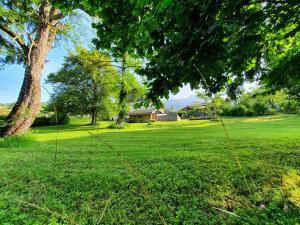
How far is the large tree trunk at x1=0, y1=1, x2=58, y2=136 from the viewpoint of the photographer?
8.87 metres

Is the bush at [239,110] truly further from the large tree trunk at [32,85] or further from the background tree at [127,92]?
the large tree trunk at [32,85]

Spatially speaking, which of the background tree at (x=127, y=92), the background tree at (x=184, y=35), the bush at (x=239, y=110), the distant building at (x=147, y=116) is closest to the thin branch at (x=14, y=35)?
the background tree at (x=184, y=35)

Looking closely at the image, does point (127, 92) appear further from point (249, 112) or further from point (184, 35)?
point (184, 35)

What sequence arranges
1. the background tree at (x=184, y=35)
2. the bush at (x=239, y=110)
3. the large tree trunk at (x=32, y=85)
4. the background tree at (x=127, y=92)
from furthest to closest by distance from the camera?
1. the bush at (x=239, y=110)
2. the background tree at (x=127, y=92)
3. the large tree trunk at (x=32, y=85)
4. the background tree at (x=184, y=35)

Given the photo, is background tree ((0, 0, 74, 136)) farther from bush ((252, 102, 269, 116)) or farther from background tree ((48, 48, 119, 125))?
bush ((252, 102, 269, 116))

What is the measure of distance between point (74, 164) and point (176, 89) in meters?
3.80

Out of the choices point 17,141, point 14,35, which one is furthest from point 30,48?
point 17,141

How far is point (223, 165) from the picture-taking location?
4848 mm

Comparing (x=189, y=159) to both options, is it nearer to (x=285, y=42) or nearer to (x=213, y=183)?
(x=213, y=183)

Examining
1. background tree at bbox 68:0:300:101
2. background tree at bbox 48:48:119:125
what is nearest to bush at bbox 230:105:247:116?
background tree at bbox 48:48:119:125

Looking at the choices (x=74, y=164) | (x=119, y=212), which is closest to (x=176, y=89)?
(x=119, y=212)

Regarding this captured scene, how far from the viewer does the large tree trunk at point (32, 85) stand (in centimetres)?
887

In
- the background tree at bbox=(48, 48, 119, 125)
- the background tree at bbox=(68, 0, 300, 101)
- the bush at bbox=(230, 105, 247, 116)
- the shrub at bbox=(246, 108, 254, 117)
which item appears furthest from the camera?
the bush at bbox=(230, 105, 247, 116)

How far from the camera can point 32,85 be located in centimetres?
901
